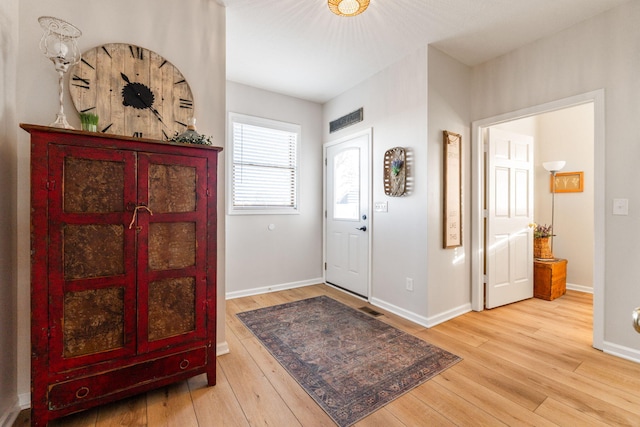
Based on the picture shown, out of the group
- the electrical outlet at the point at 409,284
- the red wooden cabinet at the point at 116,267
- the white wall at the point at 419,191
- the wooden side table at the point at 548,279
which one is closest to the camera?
the red wooden cabinet at the point at 116,267

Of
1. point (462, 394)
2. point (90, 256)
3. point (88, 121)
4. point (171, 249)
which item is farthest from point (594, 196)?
point (88, 121)

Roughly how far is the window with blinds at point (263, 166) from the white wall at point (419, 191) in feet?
4.12

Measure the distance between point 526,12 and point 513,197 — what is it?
1.94m

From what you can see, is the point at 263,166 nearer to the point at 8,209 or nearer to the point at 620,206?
the point at 8,209

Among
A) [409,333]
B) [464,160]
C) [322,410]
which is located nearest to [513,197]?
[464,160]

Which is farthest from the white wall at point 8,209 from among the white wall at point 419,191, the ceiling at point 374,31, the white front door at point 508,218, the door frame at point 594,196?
the white front door at point 508,218

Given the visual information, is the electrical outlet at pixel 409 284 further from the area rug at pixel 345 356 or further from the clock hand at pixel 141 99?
the clock hand at pixel 141 99

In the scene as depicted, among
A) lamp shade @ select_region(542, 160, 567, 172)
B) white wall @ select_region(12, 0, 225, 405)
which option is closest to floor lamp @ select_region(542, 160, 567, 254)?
lamp shade @ select_region(542, 160, 567, 172)

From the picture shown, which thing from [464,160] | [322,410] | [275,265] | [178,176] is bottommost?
[322,410]

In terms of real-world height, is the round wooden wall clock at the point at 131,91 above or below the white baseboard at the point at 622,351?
above

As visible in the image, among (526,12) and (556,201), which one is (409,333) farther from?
(556,201)

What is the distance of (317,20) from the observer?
2.43 m

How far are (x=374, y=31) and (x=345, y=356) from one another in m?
2.82

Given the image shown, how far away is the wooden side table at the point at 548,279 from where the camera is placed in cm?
352
